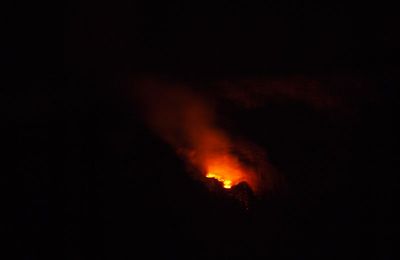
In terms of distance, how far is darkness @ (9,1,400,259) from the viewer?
5.07 metres

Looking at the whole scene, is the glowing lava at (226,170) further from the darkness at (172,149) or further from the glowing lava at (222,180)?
the darkness at (172,149)

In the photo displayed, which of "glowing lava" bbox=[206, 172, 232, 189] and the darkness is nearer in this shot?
the darkness

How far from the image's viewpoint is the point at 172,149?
671 cm

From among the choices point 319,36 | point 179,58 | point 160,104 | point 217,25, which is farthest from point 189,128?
point 319,36

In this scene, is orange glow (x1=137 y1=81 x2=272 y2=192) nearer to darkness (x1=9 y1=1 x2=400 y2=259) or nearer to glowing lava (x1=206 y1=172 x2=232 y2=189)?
glowing lava (x1=206 y1=172 x2=232 y2=189)

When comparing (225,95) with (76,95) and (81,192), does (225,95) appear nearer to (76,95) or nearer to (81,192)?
(76,95)

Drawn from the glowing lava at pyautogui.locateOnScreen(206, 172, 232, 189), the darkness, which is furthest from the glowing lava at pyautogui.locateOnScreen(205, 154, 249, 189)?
the darkness

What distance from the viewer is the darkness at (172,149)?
5070 mm

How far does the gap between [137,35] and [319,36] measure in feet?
16.0

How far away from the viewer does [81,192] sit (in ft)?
18.4

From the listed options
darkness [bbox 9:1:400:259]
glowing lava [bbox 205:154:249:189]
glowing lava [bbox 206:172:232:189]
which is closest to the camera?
darkness [bbox 9:1:400:259]

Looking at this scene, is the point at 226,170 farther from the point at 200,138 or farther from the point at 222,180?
the point at 200,138

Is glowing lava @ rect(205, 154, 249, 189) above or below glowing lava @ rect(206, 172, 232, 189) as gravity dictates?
above

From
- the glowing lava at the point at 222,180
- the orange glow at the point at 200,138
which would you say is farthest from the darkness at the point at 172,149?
the glowing lava at the point at 222,180
